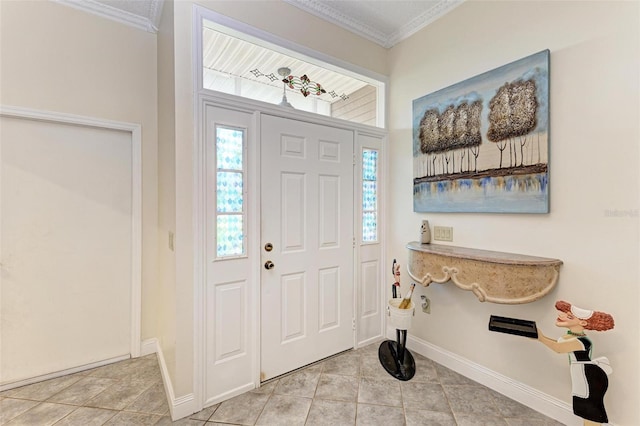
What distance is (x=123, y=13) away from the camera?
2.35 m

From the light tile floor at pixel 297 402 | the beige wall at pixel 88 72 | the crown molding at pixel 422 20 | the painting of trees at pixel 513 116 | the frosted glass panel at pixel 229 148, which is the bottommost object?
the light tile floor at pixel 297 402

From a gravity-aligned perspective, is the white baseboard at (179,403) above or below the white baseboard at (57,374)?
above

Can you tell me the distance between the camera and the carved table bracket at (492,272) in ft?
5.47

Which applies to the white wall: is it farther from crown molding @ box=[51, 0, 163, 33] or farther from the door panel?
crown molding @ box=[51, 0, 163, 33]

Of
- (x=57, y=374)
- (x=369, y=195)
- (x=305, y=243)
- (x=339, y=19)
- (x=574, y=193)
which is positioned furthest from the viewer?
(x=369, y=195)

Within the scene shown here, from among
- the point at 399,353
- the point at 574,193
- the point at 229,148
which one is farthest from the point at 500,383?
the point at 229,148

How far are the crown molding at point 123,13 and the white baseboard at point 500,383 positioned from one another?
3606mm

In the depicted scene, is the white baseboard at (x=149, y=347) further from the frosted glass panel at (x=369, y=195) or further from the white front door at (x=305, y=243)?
the frosted glass panel at (x=369, y=195)

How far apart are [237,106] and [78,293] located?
2000mm

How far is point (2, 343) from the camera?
205 cm

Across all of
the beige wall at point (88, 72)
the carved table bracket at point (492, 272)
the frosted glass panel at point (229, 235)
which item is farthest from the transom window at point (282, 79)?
Result: the carved table bracket at point (492, 272)

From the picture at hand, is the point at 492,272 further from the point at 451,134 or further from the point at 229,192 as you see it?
the point at 229,192

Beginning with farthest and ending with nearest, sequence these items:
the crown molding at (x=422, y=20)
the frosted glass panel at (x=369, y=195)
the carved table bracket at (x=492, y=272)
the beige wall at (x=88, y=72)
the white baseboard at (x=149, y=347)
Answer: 1. the frosted glass panel at (x=369, y=195)
2. the white baseboard at (x=149, y=347)
3. the crown molding at (x=422, y=20)
4. the beige wall at (x=88, y=72)
5. the carved table bracket at (x=492, y=272)

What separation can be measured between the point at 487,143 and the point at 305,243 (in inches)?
61.4
